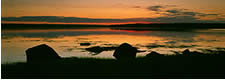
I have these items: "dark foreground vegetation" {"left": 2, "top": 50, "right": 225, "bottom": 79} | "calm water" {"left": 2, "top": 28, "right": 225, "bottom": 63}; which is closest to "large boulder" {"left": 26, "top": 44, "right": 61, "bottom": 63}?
"calm water" {"left": 2, "top": 28, "right": 225, "bottom": 63}

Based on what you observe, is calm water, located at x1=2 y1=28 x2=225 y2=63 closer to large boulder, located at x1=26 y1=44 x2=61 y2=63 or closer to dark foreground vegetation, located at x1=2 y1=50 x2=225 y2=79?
large boulder, located at x1=26 y1=44 x2=61 y2=63

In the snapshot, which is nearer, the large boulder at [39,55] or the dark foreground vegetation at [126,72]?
the dark foreground vegetation at [126,72]

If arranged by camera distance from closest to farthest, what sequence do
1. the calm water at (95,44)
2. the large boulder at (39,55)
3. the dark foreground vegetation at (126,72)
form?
the dark foreground vegetation at (126,72) < the large boulder at (39,55) < the calm water at (95,44)

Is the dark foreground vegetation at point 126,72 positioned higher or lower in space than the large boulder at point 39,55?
lower

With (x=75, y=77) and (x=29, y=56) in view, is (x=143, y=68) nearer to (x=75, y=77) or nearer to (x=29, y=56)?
(x=75, y=77)

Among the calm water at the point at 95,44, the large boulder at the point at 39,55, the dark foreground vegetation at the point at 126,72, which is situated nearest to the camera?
the dark foreground vegetation at the point at 126,72

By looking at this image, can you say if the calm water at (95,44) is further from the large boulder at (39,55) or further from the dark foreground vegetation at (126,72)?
the dark foreground vegetation at (126,72)

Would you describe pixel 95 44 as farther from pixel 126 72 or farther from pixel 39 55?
pixel 126 72

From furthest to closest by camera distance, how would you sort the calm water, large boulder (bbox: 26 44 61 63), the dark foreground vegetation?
the calm water < large boulder (bbox: 26 44 61 63) < the dark foreground vegetation

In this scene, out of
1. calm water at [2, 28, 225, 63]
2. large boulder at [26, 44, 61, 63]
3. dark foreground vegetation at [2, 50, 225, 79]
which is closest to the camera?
dark foreground vegetation at [2, 50, 225, 79]

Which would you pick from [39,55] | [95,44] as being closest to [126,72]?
[39,55]

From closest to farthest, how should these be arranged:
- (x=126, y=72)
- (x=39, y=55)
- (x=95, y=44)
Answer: (x=126, y=72), (x=39, y=55), (x=95, y=44)

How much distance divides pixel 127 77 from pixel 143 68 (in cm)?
149

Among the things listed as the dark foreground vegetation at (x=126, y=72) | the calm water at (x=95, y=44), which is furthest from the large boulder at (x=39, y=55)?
the dark foreground vegetation at (x=126, y=72)
